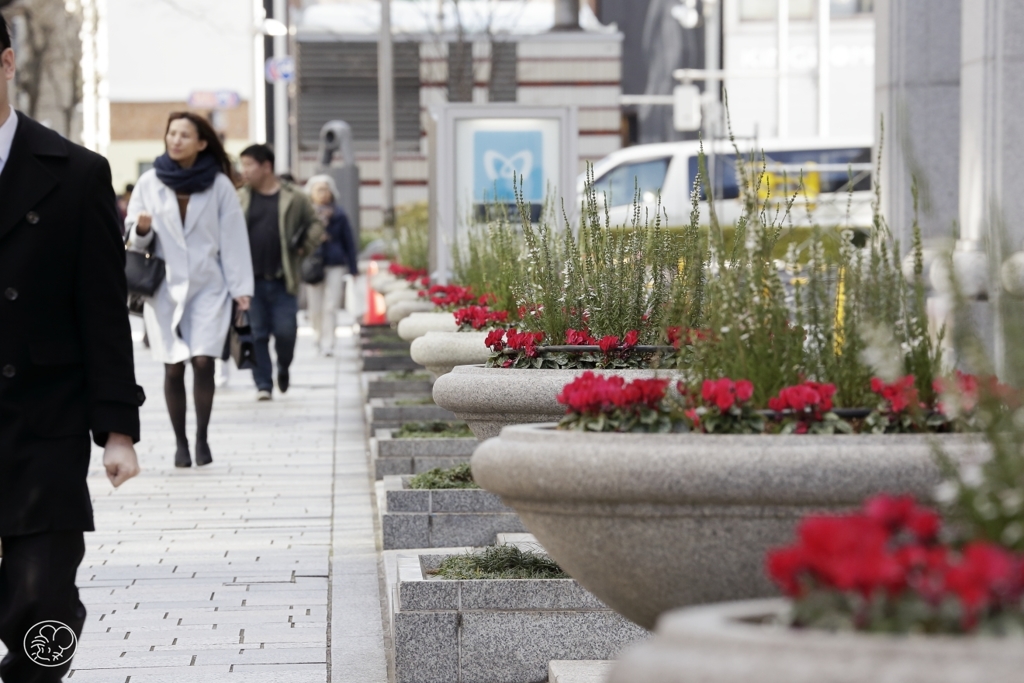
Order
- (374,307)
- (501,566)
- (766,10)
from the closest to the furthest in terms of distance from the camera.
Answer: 1. (501,566)
2. (374,307)
3. (766,10)

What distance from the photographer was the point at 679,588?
12.0 feet

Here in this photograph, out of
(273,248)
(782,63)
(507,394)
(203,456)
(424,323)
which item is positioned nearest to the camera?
(507,394)

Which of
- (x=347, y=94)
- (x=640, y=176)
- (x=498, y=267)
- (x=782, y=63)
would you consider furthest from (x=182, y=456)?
(x=782, y=63)

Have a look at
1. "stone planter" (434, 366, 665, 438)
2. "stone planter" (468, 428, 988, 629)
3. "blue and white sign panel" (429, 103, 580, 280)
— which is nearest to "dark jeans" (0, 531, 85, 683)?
"stone planter" (468, 428, 988, 629)

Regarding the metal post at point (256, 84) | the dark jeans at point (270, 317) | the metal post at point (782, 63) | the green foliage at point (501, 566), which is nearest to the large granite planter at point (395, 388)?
the dark jeans at point (270, 317)

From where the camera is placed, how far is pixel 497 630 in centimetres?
521

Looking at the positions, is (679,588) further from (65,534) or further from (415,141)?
(415,141)

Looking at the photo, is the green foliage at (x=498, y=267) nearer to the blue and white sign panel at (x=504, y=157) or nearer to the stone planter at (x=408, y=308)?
the stone planter at (x=408, y=308)

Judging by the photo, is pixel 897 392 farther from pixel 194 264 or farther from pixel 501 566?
pixel 194 264

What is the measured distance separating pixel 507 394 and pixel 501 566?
572 mm

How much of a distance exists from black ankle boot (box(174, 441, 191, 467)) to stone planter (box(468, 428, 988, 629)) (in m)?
6.83

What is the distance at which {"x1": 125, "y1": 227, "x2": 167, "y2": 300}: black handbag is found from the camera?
33.6 feet

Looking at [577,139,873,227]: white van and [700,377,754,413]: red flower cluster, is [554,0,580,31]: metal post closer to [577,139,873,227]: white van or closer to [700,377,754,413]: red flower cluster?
[577,139,873,227]: white van

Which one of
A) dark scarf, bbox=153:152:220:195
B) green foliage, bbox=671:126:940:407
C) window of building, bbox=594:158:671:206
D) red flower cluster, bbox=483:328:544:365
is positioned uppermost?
window of building, bbox=594:158:671:206
